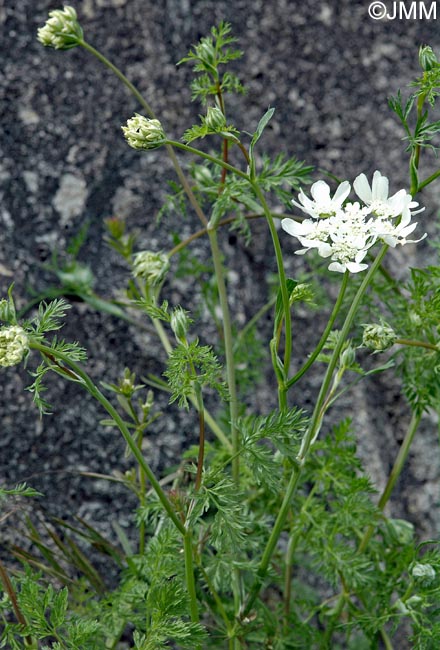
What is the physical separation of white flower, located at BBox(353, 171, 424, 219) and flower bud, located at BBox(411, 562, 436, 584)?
40cm

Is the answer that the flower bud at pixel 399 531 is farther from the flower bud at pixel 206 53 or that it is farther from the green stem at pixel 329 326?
the flower bud at pixel 206 53

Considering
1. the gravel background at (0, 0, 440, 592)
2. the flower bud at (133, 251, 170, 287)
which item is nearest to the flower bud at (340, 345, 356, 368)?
the flower bud at (133, 251, 170, 287)

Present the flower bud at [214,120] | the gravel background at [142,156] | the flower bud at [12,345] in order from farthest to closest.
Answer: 1. the gravel background at [142,156]
2. the flower bud at [214,120]
3. the flower bud at [12,345]

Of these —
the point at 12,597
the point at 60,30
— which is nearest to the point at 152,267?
the point at 60,30

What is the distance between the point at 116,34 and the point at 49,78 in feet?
0.44

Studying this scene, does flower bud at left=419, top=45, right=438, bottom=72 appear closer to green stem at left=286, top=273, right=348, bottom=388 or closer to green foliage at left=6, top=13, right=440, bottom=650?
green foliage at left=6, top=13, right=440, bottom=650

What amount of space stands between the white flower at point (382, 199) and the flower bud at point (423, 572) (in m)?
0.40

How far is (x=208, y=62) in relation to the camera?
35.8 inches

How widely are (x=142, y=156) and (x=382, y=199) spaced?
62 cm

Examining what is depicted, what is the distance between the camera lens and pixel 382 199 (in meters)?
0.80

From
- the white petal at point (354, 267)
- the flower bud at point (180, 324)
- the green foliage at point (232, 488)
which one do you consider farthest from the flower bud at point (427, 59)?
the flower bud at point (180, 324)

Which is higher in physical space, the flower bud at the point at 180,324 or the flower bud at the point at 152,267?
the flower bud at the point at 180,324

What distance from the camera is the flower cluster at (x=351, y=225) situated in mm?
727

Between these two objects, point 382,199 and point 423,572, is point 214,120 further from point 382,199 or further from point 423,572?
point 423,572
